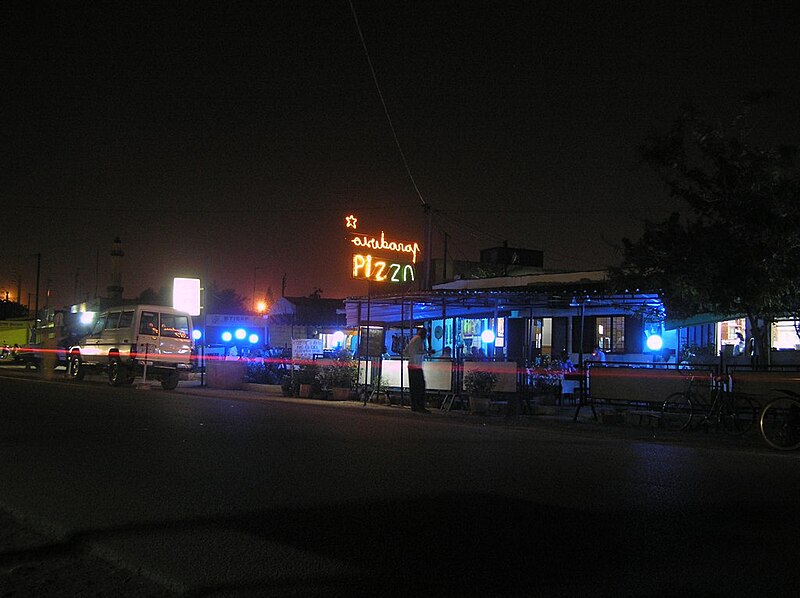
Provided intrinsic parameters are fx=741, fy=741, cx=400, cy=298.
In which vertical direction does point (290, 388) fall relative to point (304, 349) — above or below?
below

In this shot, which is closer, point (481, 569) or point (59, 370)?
point (481, 569)

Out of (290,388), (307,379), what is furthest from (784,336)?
(290,388)

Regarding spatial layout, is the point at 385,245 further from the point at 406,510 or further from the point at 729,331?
the point at 406,510

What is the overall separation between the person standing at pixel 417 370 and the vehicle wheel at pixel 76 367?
15306 mm

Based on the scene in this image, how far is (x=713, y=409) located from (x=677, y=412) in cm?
77

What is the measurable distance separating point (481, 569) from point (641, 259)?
1113 centimetres

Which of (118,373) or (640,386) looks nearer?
(640,386)

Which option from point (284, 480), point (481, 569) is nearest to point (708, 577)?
point (481, 569)

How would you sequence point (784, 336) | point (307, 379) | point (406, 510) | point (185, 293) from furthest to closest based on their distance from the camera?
point (185, 293)
point (307, 379)
point (784, 336)
point (406, 510)

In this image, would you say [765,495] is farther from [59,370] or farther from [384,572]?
[59,370]

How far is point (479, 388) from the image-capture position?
17.5 metres

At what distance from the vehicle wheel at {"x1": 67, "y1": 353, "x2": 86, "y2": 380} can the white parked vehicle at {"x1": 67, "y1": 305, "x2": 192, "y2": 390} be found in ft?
6.60

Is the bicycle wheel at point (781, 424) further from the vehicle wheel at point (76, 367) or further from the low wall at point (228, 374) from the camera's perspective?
the vehicle wheel at point (76, 367)

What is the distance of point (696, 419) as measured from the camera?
1385 cm
